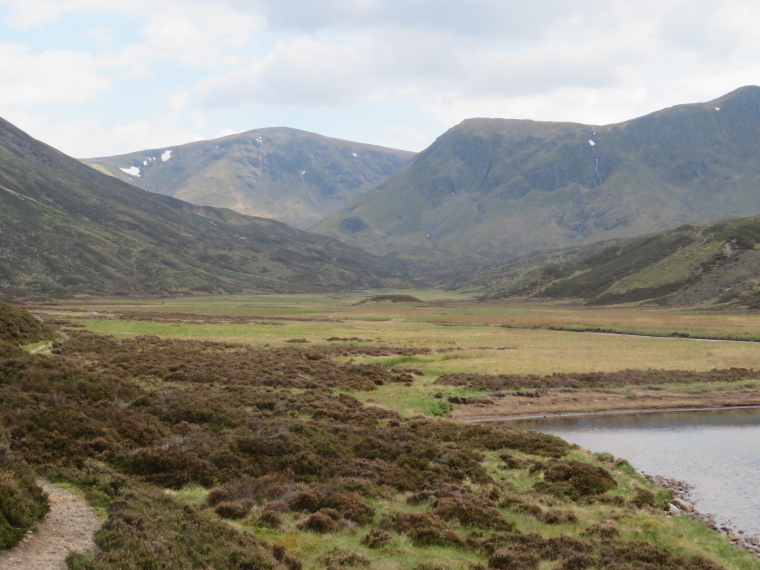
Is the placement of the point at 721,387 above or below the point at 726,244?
below

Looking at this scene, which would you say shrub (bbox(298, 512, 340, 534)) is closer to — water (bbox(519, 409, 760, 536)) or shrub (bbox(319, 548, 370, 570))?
shrub (bbox(319, 548, 370, 570))

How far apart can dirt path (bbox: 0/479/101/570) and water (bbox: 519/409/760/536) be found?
2073 cm

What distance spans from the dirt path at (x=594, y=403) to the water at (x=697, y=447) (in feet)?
Result: 5.78

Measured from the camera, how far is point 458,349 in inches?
2913

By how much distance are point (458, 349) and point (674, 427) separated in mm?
35670

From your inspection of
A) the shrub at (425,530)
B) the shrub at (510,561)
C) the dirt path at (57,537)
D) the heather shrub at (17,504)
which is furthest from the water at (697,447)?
the heather shrub at (17,504)

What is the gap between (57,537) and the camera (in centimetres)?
1345

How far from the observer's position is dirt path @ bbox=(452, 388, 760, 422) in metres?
43.4

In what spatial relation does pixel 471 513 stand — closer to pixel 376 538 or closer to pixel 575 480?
pixel 376 538

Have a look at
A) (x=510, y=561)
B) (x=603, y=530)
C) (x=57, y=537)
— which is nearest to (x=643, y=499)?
(x=603, y=530)

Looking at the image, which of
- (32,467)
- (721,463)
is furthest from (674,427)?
(32,467)

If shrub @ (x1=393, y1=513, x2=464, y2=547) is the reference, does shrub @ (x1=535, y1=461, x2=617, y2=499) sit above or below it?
→ below

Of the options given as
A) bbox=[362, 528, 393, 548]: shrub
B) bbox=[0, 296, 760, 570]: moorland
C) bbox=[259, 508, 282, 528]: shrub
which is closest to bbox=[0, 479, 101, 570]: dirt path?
bbox=[0, 296, 760, 570]: moorland

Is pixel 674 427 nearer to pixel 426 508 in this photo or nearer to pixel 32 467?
pixel 426 508
